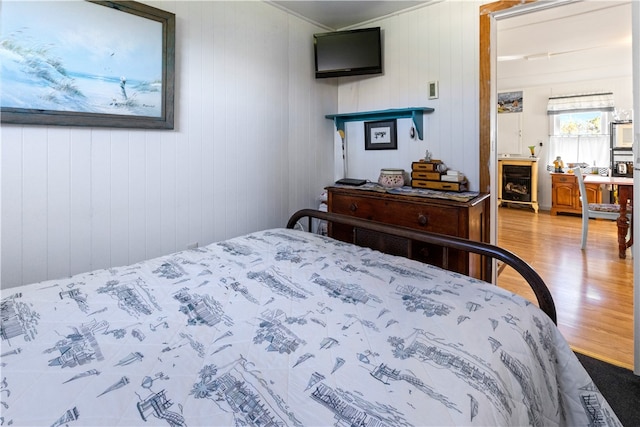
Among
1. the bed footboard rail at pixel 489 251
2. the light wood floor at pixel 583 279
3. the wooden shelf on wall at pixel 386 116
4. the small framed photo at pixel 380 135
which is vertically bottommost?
the light wood floor at pixel 583 279

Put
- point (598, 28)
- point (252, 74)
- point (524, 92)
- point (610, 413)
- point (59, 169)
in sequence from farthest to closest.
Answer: point (524, 92)
point (598, 28)
point (252, 74)
point (59, 169)
point (610, 413)

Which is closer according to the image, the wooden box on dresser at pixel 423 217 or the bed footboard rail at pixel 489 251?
the bed footboard rail at pixel 489 251

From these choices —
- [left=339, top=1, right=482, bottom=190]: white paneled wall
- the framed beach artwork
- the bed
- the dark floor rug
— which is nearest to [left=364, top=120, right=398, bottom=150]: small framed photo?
[left=339, top=1, right=482, bottom=190]: white paneled wall

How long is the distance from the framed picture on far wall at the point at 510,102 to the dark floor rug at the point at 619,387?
6202 millimetres

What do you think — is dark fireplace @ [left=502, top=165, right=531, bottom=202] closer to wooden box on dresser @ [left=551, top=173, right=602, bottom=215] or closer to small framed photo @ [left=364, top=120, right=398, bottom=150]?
wooden box on dresser @ [left=551, top=173, right=602, bottom=215]

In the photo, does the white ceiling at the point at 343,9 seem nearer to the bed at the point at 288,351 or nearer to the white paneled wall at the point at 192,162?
the white paneled wall at the point at 192,162

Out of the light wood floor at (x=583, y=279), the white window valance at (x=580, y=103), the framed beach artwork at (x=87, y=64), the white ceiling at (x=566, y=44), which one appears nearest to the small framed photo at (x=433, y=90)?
the white ceiling at (x=566, y=44)

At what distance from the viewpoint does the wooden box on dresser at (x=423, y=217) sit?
7.55ft

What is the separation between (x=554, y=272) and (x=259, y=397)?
361 centimetres

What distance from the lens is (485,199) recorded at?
2602 mm

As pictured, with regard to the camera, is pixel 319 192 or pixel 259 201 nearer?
pixel 259 201

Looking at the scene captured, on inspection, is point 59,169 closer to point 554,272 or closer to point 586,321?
point 586,321

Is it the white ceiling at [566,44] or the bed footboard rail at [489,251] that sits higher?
the white ceiling at [566,44]

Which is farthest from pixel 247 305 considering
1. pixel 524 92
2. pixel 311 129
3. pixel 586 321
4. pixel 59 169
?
pixel 524 92
